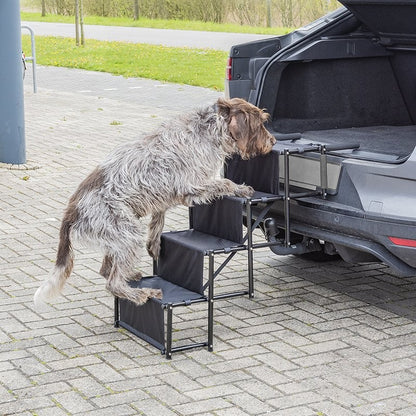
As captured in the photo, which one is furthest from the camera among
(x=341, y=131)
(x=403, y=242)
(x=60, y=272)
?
(x=341, y=131)

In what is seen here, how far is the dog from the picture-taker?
16.7 feet

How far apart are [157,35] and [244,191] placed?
26.2 meters

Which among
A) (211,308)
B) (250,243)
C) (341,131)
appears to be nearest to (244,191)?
(250,243)

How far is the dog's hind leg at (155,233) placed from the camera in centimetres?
548

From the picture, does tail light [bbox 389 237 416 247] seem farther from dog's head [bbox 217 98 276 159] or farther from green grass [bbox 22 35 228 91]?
green grass [bbox 22 35 228 91]

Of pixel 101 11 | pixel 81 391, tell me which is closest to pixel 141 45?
pixel 101 11

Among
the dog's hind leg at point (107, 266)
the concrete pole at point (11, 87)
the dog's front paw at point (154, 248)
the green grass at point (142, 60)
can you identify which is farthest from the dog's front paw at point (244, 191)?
the green grass at point (142, 60)

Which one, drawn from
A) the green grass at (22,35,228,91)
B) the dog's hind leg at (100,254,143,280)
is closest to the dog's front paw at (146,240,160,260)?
the dog's hind leg at (100,254,143,280)

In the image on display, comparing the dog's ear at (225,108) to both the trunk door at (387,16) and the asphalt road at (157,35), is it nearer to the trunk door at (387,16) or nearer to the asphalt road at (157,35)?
the trunk door at (387,16)

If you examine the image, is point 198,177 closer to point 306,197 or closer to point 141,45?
point 306,197

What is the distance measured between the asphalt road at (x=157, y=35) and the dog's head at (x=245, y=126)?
19372mm

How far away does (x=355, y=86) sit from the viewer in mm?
6668

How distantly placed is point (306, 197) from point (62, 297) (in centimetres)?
170

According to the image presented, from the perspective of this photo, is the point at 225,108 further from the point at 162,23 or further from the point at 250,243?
the point at 162,23
